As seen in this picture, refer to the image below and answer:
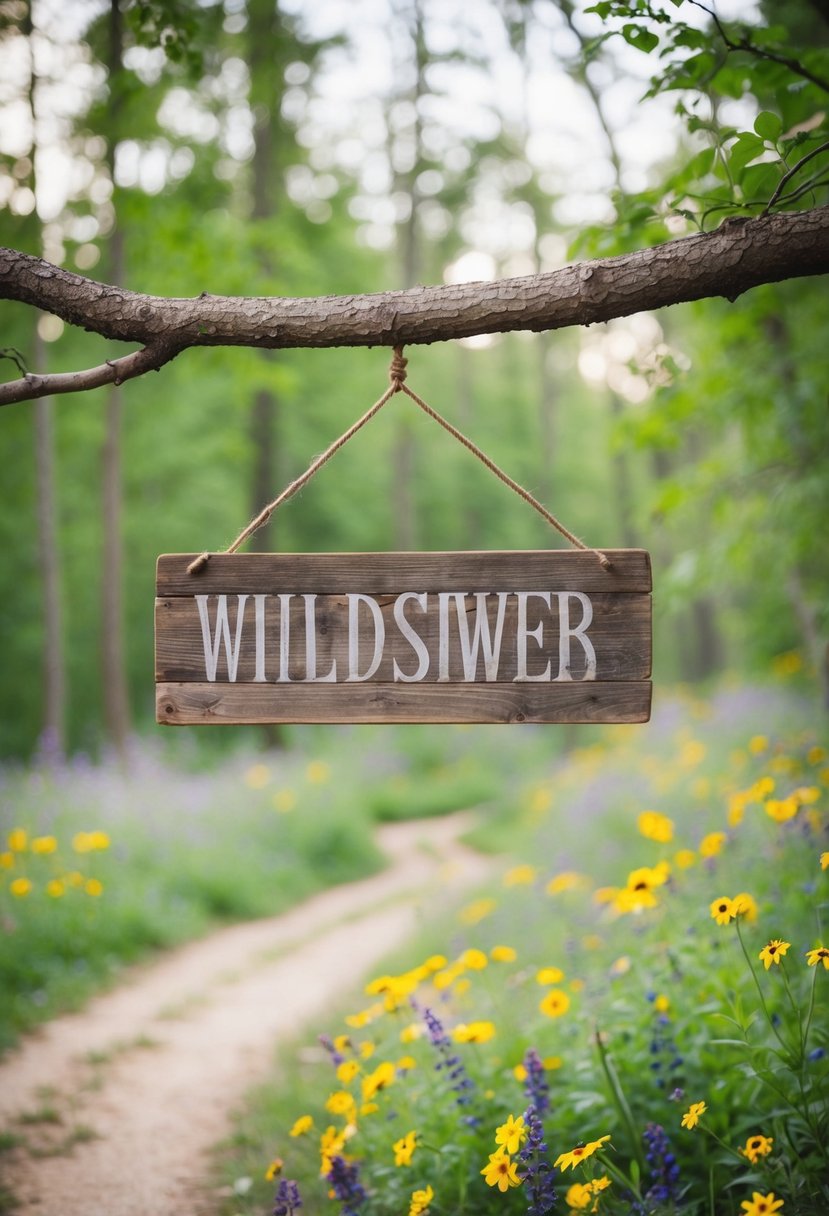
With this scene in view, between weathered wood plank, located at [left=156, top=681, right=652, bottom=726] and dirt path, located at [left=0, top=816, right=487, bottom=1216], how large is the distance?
2085mm

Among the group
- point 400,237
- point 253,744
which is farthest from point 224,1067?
point 400,237

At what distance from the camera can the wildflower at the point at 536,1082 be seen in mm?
2408

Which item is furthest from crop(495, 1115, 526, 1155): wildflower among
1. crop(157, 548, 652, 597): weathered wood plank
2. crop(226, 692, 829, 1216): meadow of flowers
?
crop(157, 548, 652, 597): weathered wood plank

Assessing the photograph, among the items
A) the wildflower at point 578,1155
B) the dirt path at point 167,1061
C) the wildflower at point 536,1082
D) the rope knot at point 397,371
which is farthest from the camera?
the dirt path at point 167,1061

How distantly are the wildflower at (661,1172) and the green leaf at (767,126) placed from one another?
8.12 ft

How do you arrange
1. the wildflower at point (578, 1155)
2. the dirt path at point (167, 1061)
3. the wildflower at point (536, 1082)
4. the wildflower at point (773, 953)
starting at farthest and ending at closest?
1. the dirt path at point (167, 1061)
2. the wildflower at point (536, 1082)
3. the wildflower at point (773, 953)
4. the wildflower at point (578, 1155)

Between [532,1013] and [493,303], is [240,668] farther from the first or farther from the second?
[532,1013]

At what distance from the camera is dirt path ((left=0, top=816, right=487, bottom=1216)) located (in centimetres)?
327

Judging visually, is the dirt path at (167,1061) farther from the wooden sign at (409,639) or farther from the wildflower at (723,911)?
the wooden sign at (409,639)

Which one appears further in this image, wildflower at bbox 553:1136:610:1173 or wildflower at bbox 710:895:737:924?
wildflower at bbox 710:895:737:924

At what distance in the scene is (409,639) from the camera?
210 cm

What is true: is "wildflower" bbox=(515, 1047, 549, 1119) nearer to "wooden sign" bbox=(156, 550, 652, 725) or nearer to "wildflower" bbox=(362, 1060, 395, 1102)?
"wildflower" bbox=(362, 1060, 395, 1102)

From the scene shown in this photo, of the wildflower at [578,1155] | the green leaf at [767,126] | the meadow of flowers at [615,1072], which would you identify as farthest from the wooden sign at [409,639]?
the green leaf at [767,126]

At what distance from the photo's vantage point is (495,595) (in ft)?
6.86
